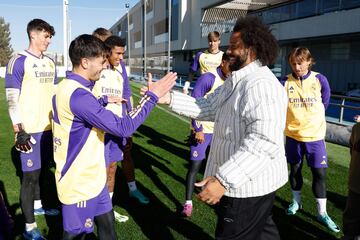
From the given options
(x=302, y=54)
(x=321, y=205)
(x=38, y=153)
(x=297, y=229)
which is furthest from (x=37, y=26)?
(x=321, y=205)

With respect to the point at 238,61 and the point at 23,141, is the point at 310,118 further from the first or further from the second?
the point at 23,141

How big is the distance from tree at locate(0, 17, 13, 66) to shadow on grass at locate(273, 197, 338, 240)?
94.9 m

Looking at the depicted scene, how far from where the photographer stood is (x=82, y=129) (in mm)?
2494

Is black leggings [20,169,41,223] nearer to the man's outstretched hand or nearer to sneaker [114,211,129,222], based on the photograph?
sneaker [114,211,129,222]

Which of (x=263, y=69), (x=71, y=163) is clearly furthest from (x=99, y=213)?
(x=263, y=69)

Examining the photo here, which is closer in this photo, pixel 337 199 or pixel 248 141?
pixel 248 141

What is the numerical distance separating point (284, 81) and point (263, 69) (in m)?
2.40

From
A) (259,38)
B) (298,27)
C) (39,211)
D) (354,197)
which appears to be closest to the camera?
(259,38)

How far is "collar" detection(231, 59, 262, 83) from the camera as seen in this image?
2.23m

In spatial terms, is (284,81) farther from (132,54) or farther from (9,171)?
(132,54)

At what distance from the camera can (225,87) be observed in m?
2.47

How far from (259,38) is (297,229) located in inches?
112

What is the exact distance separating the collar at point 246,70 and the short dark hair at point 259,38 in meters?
0.04

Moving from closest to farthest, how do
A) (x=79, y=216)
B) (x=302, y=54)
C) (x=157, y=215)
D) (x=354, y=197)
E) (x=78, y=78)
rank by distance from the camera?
(x=78, y=78) < (x=79, y=216) < (x=354, y=197) < (x=302, y=54) < (x=157, y=215)
